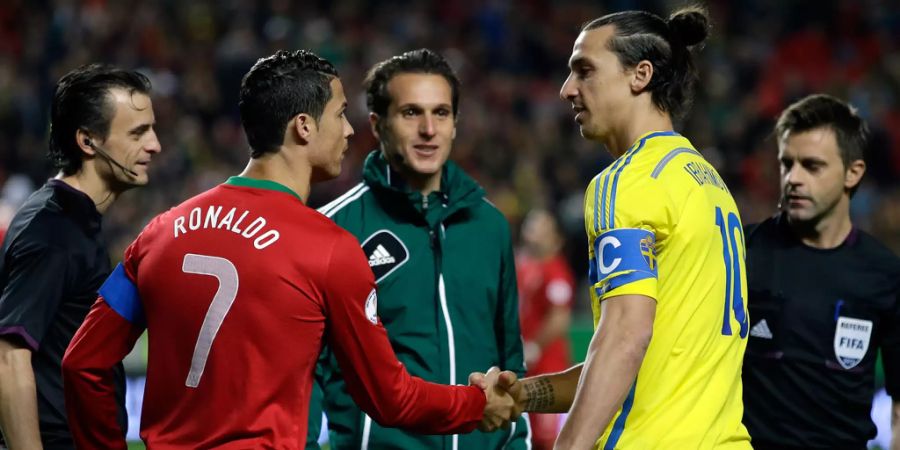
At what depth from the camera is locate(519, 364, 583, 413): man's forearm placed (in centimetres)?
412

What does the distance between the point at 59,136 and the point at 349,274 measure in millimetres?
1584

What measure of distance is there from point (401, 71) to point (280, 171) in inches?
56.7

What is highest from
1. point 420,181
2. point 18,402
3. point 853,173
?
point 853,173

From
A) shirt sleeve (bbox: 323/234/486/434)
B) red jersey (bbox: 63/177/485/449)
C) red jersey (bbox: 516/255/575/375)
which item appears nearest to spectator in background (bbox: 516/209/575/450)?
red jersey (bbox: 516/255/575/375)

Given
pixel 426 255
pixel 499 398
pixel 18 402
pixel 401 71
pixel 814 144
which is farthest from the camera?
pixel 401 71

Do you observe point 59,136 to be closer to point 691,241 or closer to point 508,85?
point 691,241

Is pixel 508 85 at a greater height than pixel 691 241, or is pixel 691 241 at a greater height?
pixel 508 85

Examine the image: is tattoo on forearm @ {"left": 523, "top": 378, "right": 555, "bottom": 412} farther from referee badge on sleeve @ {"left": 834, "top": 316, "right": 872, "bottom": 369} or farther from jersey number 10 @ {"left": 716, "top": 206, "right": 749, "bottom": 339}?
referee badge on sleeve @ {"left": 834, "top": 316, "right": 872, "bottom": 369}

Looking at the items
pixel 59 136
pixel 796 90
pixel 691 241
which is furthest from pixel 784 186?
pixel 796 90

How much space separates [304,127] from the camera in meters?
3.54

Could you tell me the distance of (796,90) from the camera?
1480cm

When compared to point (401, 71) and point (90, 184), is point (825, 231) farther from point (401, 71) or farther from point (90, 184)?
point (90, 184)

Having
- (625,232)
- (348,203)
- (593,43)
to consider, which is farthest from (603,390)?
(348,203)

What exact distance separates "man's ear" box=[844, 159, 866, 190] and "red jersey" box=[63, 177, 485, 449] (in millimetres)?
2279
